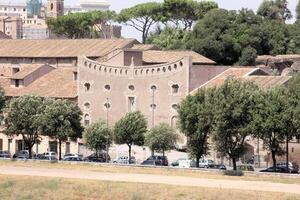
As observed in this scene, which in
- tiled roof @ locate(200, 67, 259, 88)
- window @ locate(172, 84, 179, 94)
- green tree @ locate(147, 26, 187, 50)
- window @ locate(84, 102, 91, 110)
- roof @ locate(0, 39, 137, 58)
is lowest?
window @ locate(84, 102, 91, 110)

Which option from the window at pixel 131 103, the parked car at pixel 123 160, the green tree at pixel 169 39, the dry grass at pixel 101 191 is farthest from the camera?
the green tree at pixel 169 39

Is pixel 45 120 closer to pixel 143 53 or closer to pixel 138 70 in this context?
pixel 138 70

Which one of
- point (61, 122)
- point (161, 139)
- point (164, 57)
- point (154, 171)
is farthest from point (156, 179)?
point (164, 57)

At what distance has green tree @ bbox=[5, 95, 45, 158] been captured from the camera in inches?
3243

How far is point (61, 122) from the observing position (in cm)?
8156

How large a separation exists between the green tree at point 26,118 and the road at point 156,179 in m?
12.0

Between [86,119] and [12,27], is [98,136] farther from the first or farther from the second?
[12,27]

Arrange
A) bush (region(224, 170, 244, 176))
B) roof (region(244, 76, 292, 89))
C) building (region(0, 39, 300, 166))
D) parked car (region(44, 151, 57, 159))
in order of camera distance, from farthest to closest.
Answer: building (region(0, 39, 300, 166)), parked car (region(44, 151, 57, 159)), roof (region(244, 76, 292, 89)), bush (region(224, 170, 244, 176))

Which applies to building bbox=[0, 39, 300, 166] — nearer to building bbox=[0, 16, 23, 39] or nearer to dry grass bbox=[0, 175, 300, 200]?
dry grass bbox=[0, 175, 300, 200]

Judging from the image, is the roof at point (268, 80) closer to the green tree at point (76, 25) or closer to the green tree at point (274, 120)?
the green tree at point (274, 120)

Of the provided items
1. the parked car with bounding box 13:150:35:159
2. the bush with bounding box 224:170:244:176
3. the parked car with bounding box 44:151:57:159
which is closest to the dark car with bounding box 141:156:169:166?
the parked car with bounding box 44:151:57:159

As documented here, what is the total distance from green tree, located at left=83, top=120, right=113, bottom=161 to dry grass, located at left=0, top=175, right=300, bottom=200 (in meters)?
18.2

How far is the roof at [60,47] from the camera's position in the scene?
104 m

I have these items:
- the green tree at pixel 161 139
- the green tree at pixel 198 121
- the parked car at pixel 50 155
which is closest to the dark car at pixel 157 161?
the green tree at pixel 161 139
